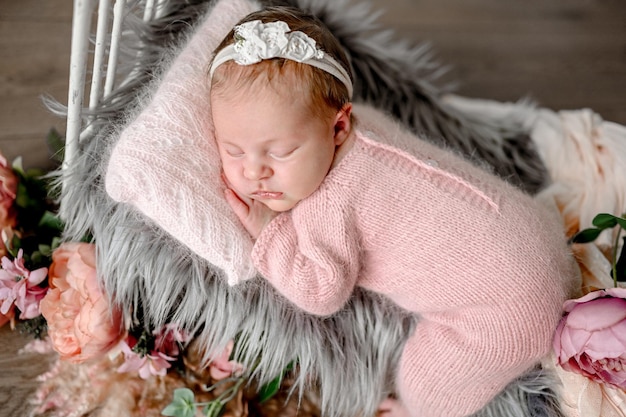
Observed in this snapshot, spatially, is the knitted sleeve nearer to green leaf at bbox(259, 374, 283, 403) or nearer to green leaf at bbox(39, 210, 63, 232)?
green leaf at bbox(259, 374, 283, 403)

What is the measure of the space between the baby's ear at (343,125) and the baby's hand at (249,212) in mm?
158

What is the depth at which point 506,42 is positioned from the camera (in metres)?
1.85

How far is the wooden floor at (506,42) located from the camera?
60.7 inches

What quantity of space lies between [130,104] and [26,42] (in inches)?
30.5

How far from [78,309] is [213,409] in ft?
0.94

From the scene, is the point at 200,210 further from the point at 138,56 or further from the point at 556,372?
the point at 556,372

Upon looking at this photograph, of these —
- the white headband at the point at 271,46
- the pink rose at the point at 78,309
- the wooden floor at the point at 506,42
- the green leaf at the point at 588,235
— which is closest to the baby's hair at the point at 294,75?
the white headband at the point at 271,46

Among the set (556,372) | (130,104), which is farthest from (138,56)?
(556,372)

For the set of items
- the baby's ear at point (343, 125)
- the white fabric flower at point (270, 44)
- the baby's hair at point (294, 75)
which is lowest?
the baby's ear at point (343, 125)

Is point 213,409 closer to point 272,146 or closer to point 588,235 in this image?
point 272,146

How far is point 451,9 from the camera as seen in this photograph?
188 centimetres

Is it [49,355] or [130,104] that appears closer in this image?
[130,104]

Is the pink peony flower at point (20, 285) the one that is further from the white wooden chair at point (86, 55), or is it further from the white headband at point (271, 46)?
the white headband at point (271, 46)

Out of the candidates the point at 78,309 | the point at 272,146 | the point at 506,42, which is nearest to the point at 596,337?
→ the point at 272,146
